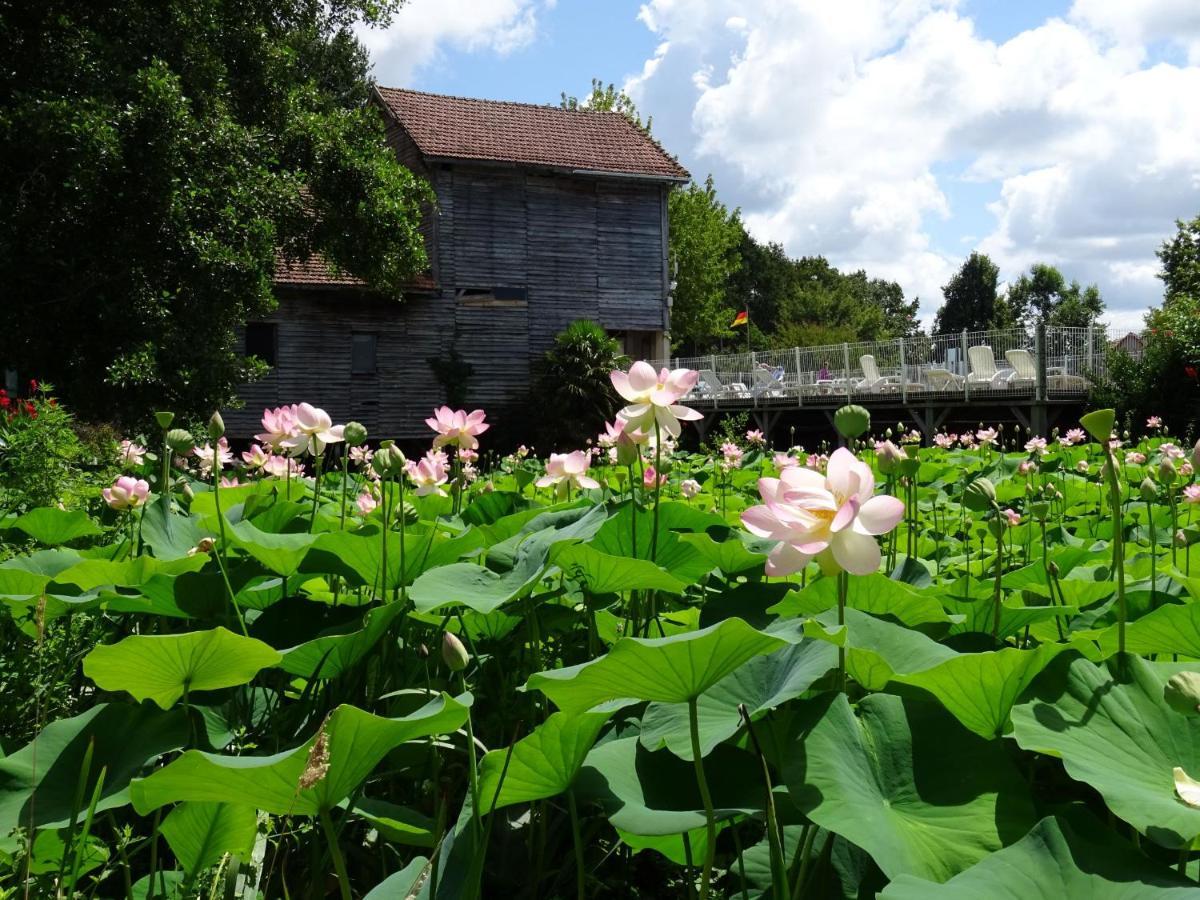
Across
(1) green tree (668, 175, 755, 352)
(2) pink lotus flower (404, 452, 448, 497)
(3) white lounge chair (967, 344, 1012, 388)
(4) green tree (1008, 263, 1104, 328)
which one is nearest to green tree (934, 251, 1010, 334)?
(4) green tree (1008, 263, 1104, 328)

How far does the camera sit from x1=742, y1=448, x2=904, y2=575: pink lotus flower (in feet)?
3.34

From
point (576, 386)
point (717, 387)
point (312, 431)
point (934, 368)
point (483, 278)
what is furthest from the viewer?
point (717, 387)

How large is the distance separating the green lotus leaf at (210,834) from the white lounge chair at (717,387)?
80.5ft

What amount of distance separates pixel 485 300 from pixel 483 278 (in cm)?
52

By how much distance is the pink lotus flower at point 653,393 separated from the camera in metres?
1.76

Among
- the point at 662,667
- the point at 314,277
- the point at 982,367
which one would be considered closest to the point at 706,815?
the point at 662,667

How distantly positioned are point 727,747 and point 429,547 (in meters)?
0.80

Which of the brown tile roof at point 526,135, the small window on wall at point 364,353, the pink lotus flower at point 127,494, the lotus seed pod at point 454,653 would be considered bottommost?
the lotus seed pod at point 454,653

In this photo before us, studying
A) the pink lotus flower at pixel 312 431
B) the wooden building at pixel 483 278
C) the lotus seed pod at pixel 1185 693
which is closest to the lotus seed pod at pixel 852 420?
the lotus seed pod at pixel 1185 693

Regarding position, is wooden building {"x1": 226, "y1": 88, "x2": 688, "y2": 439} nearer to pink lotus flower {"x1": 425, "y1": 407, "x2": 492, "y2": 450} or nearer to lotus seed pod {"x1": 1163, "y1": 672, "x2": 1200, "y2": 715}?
pink lotus flower {"x1": 425, "y1": 407, "x2": 492, "y2": 450}

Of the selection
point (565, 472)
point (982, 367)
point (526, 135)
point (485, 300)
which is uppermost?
point (526, 135)

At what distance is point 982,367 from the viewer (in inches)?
773

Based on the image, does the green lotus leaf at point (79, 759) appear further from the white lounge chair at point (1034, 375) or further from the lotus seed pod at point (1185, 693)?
the white lounge chair at point (1034, 375)

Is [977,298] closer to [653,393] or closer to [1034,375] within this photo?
[1034,375]
